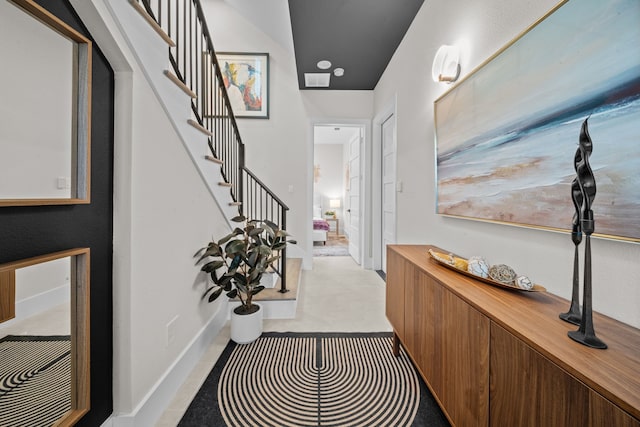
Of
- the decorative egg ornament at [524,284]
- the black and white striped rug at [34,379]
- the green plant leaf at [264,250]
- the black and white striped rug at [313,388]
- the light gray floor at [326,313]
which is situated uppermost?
the decorative egg ornament at [524,284]

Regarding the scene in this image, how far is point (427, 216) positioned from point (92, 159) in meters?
2.09

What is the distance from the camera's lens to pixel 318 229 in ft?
20.1

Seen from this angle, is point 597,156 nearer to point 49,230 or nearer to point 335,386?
point 335,386

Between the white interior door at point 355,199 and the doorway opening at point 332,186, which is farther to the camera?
the doorway opening at point 332,186

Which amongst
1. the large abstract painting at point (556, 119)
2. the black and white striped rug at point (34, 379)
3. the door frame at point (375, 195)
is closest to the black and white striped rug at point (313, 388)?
the black and white striped rug at point (34, 379)

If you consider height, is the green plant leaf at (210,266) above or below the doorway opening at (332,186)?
below

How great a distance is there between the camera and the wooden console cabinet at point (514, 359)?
0.54 meters

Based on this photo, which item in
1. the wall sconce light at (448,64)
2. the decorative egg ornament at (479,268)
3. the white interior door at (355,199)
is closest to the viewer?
the decorative egg ornament at (479,268)

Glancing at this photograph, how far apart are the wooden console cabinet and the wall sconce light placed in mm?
1214

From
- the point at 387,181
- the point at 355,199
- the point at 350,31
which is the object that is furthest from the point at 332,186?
the point at 350,31

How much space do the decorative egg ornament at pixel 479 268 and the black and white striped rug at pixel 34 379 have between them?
1.65 m

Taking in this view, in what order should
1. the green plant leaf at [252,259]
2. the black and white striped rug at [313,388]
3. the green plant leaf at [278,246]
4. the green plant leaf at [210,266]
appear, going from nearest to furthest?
1. the black and white striped rug at [313,388]
2. the green plant leaf at [210,266]
3. the green plant leaf at [252,259]
4. the green plant leaf at [278,246]

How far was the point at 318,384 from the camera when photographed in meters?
1.55

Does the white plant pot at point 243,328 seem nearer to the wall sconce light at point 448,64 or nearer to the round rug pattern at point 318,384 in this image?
the round rug pattern at point 318,384
